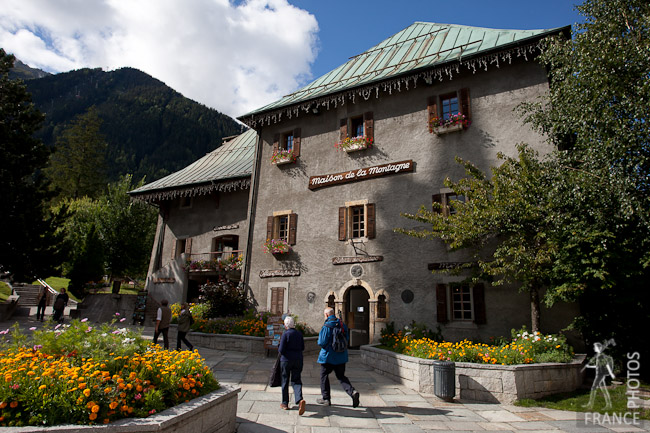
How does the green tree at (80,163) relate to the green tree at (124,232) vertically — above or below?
above


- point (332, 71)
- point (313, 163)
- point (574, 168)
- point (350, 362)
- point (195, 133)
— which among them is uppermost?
point (195, 133)

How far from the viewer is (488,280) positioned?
11.8 m

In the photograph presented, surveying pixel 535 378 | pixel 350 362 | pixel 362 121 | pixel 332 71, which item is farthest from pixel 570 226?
pixel 332 71

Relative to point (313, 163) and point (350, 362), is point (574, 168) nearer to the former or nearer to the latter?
point (350, 362)

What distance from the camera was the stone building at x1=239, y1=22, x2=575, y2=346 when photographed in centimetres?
1298

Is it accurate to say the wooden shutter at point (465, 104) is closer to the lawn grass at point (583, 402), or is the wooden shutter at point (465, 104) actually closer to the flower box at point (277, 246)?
the flower box at point (277, 246)

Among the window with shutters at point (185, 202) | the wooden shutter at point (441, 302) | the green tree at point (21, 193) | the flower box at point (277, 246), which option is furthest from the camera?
the window with shutters at point (185, 202)

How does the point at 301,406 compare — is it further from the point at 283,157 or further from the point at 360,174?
the point at 283,157

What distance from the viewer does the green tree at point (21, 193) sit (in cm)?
1731

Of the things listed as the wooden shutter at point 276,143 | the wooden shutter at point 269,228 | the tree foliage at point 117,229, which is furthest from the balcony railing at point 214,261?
the tree foliage at point 117,229

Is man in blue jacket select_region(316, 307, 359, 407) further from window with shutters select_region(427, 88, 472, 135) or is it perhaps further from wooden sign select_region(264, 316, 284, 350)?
window with shutters select_region(427, 88, 472, 135)

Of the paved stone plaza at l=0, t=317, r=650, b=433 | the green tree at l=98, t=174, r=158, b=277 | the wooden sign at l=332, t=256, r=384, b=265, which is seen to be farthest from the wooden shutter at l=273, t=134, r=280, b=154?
the green tree at l=98, t=174, r=158, b=277

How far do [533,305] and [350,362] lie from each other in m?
5.48

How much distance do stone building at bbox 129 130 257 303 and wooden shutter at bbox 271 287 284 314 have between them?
10.2ft
